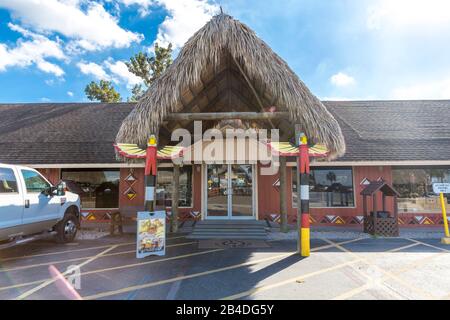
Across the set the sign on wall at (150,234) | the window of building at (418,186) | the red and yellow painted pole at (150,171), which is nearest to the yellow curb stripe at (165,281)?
the sign on wall at (150,234)

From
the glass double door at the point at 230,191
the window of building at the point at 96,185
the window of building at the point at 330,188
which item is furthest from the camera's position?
the window of building at the point at 96,185

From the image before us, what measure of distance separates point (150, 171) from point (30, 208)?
3158 millimetres

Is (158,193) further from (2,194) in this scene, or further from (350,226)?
(350,226)

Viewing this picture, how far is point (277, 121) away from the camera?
8852 millimetres

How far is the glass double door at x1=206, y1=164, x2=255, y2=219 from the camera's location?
34.3ft

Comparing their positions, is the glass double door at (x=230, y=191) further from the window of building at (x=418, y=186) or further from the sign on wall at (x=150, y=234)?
the window of building at (x=418, y=186)

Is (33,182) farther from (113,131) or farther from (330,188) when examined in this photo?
(330,188)

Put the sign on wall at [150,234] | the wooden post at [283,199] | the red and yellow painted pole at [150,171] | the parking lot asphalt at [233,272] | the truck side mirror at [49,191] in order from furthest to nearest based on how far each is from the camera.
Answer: the wooden post at [283,199]
the truck side mirror at [49,191]
the red and yellow painted pole at [150,171]
the sign on wall at [150,234]
the parking lot asphalt at [233,272]

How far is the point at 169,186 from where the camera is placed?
11398 millimetres

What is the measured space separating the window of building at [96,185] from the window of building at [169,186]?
189 cm

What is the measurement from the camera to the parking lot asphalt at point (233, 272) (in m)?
4.35

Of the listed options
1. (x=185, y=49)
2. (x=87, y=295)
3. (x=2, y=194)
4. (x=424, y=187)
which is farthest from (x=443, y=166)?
(x=2, y=194)
